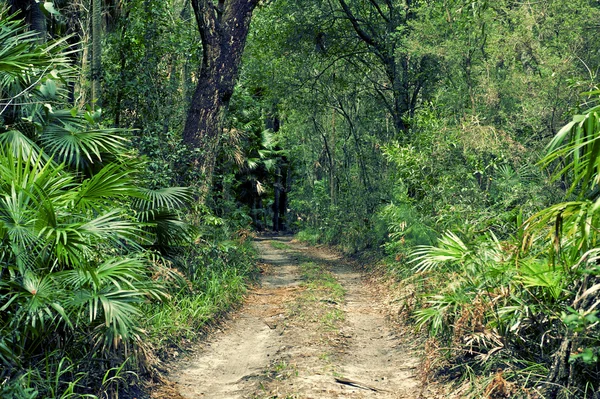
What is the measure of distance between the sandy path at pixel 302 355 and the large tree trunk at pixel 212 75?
3.21m

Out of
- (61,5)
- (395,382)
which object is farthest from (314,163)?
(395,382)

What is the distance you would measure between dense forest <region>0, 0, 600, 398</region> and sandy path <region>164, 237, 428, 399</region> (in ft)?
1.59

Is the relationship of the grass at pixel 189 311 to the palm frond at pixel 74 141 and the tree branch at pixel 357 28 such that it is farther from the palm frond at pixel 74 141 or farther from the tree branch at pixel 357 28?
the tree branch at pixel 357 28

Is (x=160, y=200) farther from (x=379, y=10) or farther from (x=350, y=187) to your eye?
(x=350, y=187)

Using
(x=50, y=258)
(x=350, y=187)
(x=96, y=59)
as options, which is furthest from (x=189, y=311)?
(x=350, y=187)

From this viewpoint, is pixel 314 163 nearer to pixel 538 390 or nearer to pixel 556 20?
pixel 556 20

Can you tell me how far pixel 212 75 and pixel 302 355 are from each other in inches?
262

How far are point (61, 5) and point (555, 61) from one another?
34.6ft

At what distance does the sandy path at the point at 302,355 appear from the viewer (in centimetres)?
643

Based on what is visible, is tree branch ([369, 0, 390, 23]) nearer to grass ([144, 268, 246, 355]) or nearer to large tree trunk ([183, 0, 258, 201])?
large tree trunk ([183, 0, 258, 201])

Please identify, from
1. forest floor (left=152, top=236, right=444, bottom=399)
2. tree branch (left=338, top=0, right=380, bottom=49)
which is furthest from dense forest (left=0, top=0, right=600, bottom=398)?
forest floor (left=152, top=236, right=444, bottom=399)

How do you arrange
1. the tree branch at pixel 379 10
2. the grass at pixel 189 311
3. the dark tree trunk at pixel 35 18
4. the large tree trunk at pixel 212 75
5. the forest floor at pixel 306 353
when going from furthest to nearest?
1. the tree branch at pixel 379 10
2. the large tree trunk at pixel 212 75
3. the dark tree trunk at pixel 35 18
4. the grass at pixel 189 311
5. the forest floor at pixel 306 353

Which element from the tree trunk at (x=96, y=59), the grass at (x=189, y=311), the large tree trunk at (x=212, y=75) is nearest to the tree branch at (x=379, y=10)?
the large tree trunk at (x=212, y=75)

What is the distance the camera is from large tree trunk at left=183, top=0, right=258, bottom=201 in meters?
12.0
